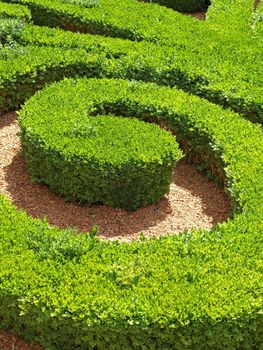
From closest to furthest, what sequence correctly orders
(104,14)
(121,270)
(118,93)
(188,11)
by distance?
(121,270), (118,93), (104,14), (188,11)

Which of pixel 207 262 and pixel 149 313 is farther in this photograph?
pixel 207 262

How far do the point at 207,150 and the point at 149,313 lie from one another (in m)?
5.24

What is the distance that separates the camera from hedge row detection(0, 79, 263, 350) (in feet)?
27.5

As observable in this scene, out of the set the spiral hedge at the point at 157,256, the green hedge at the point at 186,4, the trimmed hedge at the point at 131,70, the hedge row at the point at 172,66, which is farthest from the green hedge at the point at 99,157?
the green hedge at the point at 186,4

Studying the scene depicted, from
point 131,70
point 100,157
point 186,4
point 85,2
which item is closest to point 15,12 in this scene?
point 85,2

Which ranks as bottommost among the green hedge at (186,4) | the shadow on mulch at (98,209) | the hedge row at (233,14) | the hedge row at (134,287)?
the shadow on mulch at (98,209)

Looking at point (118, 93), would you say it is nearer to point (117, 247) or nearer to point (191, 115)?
point (191, 115)

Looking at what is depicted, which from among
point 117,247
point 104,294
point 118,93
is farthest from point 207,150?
point 104,294

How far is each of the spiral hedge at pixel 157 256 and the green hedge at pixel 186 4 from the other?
7.31 meters

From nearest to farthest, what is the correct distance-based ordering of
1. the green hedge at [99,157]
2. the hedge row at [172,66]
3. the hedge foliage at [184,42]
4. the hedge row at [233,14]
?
the green hedge at [99,157]
the hedge row at [172,66]
the hedge foliage at [184,42]
the hedge row at [233,14]

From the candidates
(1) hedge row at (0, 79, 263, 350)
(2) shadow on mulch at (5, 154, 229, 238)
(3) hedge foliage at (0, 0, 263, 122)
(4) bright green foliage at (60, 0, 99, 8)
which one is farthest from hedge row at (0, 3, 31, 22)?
(1) hedge row at (0, 79, 263, 350)

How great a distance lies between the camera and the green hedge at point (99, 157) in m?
11.5

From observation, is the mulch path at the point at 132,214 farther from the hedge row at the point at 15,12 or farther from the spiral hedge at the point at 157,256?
the hedge row at the point at 15,12

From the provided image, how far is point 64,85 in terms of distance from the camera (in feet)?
46.6
